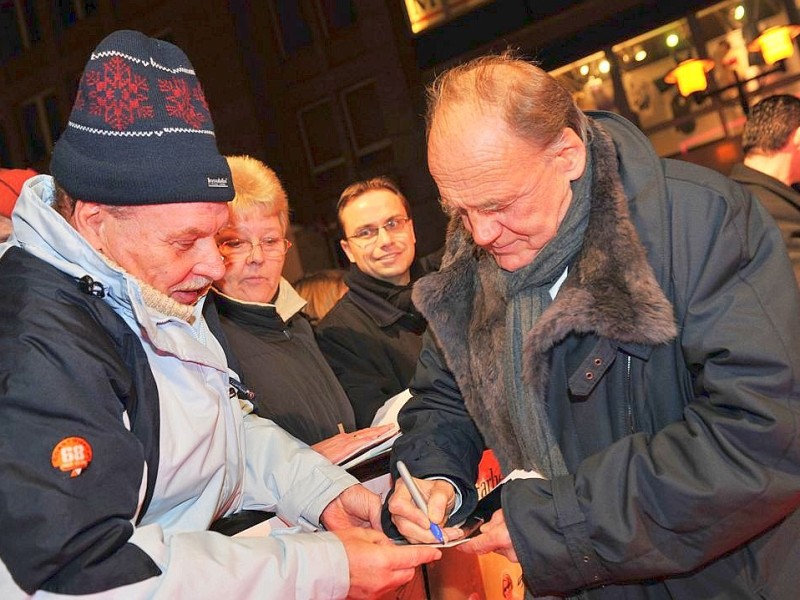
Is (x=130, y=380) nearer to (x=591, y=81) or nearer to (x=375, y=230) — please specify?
(x=375, y=230)

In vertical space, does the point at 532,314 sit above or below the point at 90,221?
below

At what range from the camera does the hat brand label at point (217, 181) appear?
83.7 inches

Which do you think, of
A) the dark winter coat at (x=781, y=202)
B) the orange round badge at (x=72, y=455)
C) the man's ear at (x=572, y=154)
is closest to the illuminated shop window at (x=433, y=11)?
the dark winter coat at (x=781, y=202)

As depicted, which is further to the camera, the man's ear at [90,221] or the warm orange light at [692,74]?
the warm orange light at [692,74]

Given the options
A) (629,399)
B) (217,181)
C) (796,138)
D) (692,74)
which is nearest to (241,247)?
(217,181)

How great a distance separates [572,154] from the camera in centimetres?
218

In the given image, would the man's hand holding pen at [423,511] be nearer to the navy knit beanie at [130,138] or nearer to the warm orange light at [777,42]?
the navy knit beanie at [130,138]

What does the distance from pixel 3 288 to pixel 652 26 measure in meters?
12.6

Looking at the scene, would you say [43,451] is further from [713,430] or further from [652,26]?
[652,26]

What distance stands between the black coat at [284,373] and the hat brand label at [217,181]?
4.04ft

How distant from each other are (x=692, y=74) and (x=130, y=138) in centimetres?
1169

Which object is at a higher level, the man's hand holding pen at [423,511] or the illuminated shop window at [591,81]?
the illuminated shop window at [591,81]

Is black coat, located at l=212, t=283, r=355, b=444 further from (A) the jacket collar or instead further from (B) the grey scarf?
(B) the grey scarf

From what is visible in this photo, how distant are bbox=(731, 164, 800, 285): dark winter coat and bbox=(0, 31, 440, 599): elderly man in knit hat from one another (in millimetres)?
2914
